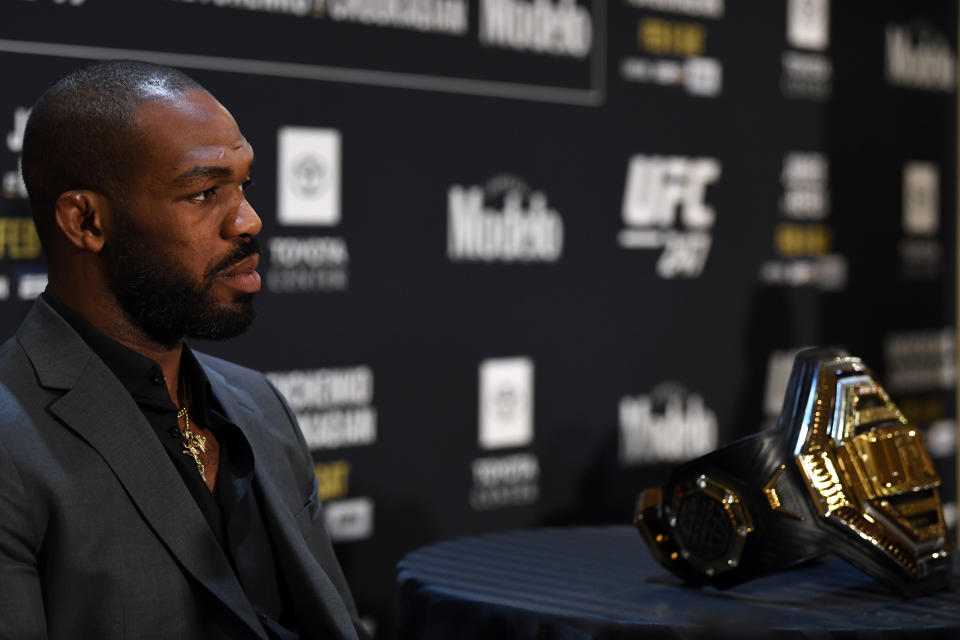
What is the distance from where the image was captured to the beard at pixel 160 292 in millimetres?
1728

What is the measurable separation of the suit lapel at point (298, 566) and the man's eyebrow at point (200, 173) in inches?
11.7

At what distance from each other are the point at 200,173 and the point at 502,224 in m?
1.45

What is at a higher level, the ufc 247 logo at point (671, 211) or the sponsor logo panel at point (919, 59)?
the sponsor logo panel at point (919, 59)

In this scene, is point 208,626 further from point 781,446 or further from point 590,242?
point 590,242

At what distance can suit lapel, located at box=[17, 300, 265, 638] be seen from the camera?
1618mm

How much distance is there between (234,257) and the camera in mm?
1794

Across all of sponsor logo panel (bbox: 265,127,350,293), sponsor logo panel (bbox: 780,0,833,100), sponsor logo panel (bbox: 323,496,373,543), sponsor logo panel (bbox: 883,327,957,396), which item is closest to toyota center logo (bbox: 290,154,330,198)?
sponsor logo panel (bbox: 265,127,350,293)

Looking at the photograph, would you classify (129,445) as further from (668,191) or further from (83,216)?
(668,191)

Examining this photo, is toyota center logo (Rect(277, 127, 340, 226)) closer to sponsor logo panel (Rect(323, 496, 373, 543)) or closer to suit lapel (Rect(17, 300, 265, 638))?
sponsor logo panel (Rect(323, 496, 373, 543))

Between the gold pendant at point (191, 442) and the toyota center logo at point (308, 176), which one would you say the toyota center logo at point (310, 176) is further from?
the gold pendant at point (191, 442)

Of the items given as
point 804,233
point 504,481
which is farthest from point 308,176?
point 804,233

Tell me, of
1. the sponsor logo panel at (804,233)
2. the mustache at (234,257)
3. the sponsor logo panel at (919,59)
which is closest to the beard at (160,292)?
the mustache at (234,257)

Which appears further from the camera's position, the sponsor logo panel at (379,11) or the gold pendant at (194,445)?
the sponsor logo panel at (379,11)

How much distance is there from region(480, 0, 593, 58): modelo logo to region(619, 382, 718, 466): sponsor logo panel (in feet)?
3.04
